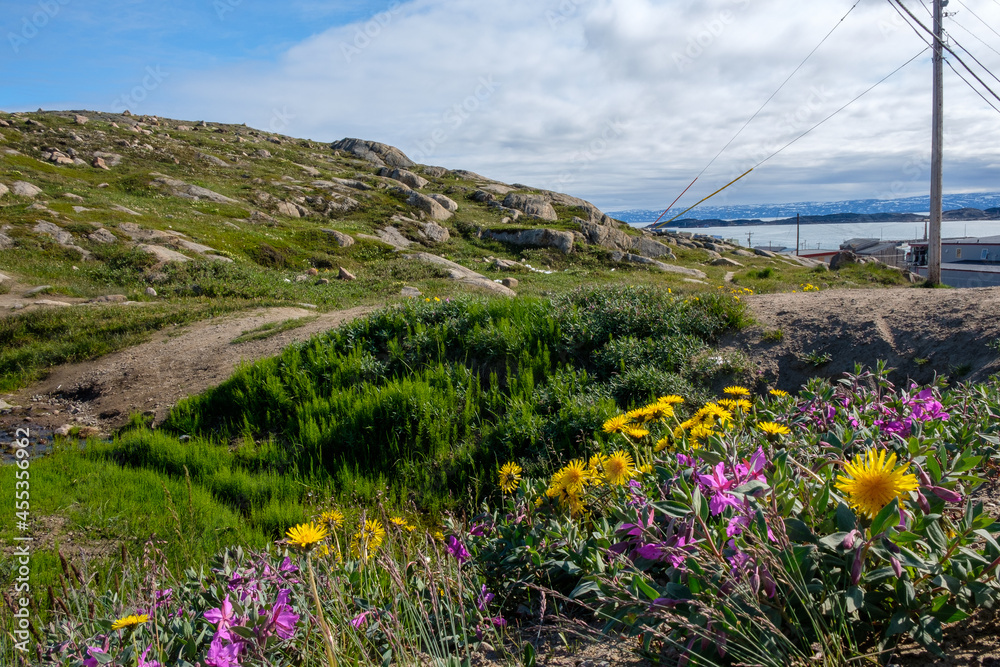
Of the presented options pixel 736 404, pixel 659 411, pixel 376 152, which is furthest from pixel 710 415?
pixel 376 152

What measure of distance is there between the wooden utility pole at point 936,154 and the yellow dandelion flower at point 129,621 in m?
19.1

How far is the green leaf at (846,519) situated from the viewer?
1494mm

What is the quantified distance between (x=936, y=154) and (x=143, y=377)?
1996 centimetres

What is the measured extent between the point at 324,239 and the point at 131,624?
27.2 meters

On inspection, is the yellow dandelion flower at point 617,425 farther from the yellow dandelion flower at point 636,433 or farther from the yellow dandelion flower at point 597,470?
the yellow dandelion flower at point 597,470

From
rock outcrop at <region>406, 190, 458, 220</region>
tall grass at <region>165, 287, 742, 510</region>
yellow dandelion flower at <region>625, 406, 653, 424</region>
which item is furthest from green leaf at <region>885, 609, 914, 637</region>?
rock outcrop at <region>406, 190, 458, 220</region>

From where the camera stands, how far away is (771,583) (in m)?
1.55

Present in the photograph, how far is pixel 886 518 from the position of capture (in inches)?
54.7

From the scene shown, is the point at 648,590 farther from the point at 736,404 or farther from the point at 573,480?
the point at 736,404

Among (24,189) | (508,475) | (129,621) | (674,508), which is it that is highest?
(24,189)

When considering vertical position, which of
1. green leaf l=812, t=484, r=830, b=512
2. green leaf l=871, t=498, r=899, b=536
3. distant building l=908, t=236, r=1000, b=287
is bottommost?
distant building l=908, t=236, r=1000, b=287

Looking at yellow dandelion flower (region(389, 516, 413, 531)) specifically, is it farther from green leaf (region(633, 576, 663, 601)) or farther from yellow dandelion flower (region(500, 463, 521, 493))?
green leaf (region(633, 576, 663, 601))

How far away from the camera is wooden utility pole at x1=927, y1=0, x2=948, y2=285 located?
15562 millimetres

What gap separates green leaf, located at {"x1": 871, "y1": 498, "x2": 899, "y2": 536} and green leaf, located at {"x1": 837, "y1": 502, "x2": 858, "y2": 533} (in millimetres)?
82
